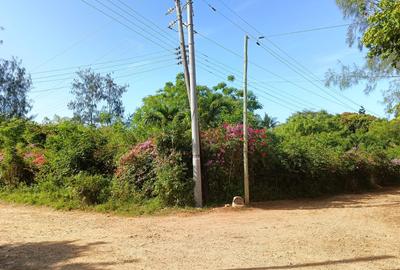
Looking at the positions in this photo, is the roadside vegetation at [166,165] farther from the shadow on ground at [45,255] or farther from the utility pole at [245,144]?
the shadow on ground at [45,255]

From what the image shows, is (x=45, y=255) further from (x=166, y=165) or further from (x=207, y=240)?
(x=166, y=165)

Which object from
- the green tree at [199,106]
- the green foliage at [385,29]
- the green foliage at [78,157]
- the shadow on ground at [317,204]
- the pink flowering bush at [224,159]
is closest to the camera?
the green foliage at [385,29]

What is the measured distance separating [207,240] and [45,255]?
3.13m

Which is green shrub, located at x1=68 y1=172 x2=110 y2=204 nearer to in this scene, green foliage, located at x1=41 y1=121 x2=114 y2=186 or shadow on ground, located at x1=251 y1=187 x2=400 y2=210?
green foliage, located at x1=41 y1=121 x2=114 y2=186

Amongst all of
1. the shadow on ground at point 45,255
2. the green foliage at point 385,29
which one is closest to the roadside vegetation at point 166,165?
the green foliage at point 385,29

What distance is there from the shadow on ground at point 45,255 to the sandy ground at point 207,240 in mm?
16

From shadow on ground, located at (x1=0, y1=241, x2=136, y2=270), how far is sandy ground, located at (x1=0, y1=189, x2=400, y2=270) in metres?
0.02

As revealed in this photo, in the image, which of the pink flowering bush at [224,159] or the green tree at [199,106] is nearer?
the pink flowering bush at [224,159]

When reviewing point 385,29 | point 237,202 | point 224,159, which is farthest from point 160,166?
point 385,29

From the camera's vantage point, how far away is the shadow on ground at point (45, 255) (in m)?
5.76

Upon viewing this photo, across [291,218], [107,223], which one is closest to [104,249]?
[107,223]

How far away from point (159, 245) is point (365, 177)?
56.2 feet

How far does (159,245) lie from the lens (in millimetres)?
7152

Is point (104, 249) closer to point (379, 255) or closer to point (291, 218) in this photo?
point (379, 255)
